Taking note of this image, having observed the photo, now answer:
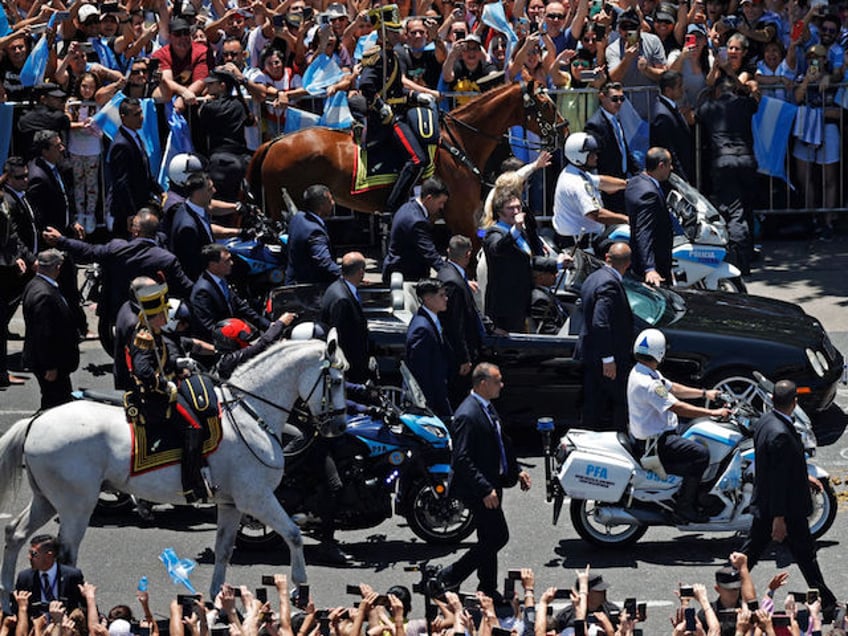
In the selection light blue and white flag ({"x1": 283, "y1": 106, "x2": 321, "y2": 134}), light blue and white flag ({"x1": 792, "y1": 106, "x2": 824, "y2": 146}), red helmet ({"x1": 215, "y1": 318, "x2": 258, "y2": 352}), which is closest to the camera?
red helmet ({"x1": 215, "y1": 318, "x2": 258, "y2": 352})

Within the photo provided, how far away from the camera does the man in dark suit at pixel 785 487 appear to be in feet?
44.7

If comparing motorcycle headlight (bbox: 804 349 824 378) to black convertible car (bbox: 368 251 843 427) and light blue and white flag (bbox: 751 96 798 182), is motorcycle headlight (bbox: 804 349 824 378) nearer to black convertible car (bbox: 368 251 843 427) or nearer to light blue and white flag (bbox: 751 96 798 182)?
black convertible car (bbox: 368 251 843 427)

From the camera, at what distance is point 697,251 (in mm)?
19797

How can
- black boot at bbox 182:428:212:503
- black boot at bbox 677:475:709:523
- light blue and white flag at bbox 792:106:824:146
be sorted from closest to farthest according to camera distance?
black boot at bbox 182:428:212:503
black boot at bbox 677:475:709:523
light blue and white flag at bbox 792:106:824:146

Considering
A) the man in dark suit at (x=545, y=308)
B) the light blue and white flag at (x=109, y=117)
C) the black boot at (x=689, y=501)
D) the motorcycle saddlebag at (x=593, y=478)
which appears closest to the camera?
the motorcycle saddlebag at (x=593, y=478)

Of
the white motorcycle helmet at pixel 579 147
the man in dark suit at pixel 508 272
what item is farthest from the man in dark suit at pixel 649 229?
the man in dark suit at pixel 508 272

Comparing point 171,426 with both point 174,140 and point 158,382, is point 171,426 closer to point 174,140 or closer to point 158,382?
point 158,382

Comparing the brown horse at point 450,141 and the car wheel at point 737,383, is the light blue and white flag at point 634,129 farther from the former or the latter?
the car wheel at point 737,383

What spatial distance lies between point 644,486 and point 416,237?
4211 mm

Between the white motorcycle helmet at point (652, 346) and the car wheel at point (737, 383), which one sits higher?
the white motorcycle helmet at point (652, 346)

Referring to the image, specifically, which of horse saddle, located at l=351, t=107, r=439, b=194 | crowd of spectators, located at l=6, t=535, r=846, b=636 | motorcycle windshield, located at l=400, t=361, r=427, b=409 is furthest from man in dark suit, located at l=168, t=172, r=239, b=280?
crowd of spectators, located at l=6, t=535, r=846, b=636

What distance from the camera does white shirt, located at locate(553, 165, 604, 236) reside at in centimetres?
1950

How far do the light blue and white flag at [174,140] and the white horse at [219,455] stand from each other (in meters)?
7.52

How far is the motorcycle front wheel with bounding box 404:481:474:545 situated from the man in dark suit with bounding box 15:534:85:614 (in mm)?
3323
